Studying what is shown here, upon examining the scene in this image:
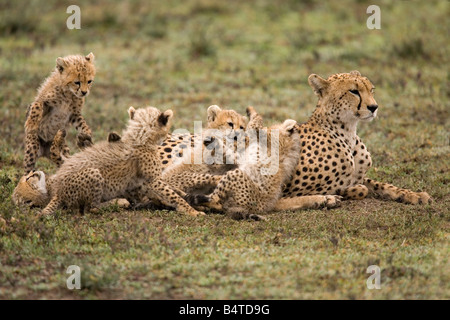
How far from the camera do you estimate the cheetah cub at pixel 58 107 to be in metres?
7.21

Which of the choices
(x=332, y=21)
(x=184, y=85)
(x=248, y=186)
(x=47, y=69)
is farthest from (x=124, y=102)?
(x=332, y=21)

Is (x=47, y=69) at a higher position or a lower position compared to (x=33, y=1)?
lower

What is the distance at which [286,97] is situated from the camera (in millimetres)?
10758

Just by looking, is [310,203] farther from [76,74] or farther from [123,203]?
[76,74]

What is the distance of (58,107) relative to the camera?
7.39 metres

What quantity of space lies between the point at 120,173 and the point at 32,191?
73cm

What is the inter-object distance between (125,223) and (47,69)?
6.21 metres

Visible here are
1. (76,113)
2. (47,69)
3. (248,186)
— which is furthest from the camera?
(47,69)

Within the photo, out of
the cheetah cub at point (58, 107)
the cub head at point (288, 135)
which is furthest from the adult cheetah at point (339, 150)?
the cheetah cub at point (58, 107)

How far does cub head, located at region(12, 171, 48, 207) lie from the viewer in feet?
21.1

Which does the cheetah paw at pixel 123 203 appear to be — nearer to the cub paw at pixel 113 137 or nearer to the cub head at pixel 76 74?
the cub paw at pixel 113 137

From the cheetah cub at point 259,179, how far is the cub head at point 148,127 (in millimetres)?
692

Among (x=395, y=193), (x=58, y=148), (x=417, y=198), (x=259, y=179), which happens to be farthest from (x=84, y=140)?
(x=417, y=198)
